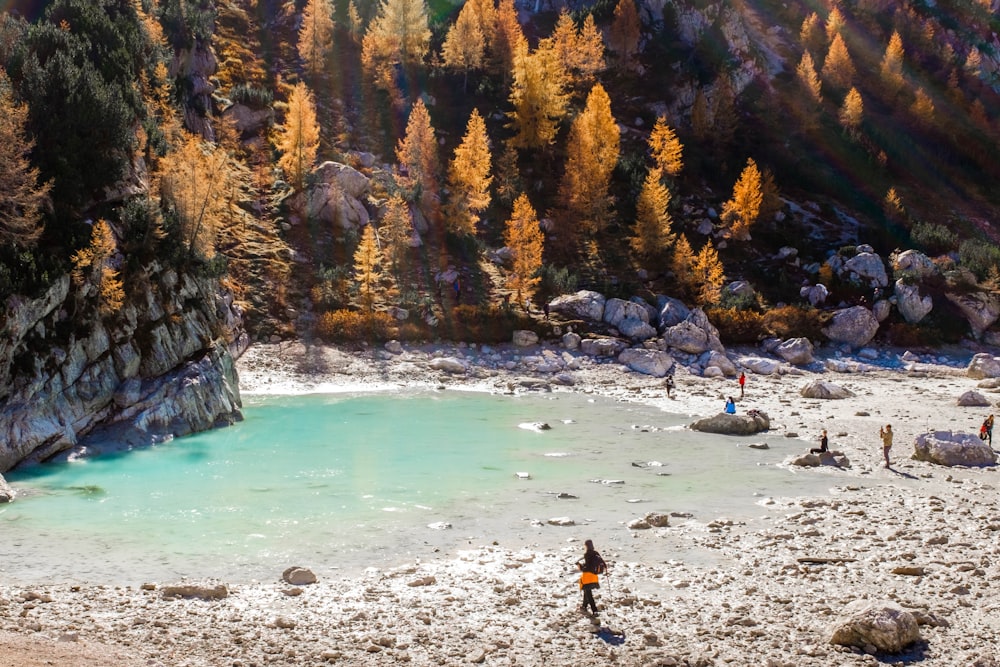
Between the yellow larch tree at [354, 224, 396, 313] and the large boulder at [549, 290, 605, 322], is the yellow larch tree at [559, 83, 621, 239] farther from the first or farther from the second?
the yellow larch tree at [354, 224, 396, 313]

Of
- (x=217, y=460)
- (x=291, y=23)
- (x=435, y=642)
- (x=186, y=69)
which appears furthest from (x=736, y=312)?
(x=291, y=23)

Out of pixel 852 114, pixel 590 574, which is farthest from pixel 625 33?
pixel 590 574

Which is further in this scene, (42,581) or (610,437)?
(610,437)

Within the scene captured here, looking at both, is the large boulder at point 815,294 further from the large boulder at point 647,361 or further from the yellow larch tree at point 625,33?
the yellow larch tree at point 625,33

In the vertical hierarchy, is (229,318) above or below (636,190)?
below

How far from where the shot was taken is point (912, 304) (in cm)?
6431

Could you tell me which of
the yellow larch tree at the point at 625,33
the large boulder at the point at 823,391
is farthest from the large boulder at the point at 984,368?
the yellow larch tree at the point at 625,33

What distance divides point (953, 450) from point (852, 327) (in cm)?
3604

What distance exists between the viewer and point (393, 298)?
61.2 m

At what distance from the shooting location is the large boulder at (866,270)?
67750 mm

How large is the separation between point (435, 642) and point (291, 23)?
114665 millimetres

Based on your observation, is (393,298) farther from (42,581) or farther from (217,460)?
(42,581)

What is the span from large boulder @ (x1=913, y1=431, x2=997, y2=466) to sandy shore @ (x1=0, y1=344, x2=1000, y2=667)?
479 cm

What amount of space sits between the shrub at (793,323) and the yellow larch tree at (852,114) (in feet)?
155
